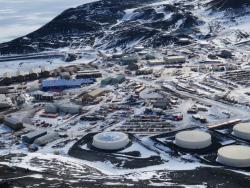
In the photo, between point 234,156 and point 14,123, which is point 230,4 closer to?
point 14,123

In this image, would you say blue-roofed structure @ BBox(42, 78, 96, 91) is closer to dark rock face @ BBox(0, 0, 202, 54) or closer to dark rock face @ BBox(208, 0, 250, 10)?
dark rock face @ BBox(0, 0, 202, 54)

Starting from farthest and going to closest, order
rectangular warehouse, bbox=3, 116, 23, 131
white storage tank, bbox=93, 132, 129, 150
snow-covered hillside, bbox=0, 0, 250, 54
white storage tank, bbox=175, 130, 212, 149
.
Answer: snow-covered hillside, bbox=0, 0, 250, 54 → rectangular warehouse, bbox=3, 116, 23, 131 → white storage tank, bbox=93, 132, 129, 150 → white storage tank, bbox=175, 130, 212, 149

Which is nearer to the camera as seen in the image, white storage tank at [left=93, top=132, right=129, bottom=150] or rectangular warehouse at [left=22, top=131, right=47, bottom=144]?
white storage tank at [left=93, top=132, right=129, bottom=150]

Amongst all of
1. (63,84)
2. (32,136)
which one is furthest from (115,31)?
(32,136)

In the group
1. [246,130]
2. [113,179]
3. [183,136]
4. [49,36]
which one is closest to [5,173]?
[113,179]

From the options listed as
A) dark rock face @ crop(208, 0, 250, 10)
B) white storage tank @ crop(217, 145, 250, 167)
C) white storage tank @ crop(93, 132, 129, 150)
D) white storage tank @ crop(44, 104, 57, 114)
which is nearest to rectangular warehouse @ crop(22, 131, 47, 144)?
white storage tank @ crop(93, 132, 129, 150)

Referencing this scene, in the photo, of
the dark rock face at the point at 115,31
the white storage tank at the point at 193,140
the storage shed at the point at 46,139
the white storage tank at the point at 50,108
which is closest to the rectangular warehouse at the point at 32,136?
the storage shed at the point at 46,139

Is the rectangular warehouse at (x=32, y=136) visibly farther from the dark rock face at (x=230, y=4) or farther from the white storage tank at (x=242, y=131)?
the dark rock face at (x=230, y=4)
